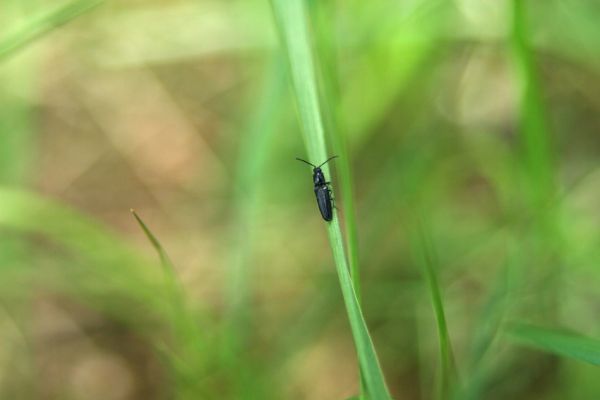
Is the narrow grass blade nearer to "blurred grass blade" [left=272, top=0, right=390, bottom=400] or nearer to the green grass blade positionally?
the green grass blade

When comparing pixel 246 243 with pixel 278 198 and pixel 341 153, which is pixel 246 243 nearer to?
pixel 341 153

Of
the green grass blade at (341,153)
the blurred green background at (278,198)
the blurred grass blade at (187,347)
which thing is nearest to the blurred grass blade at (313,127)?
the green grass blade at (341,153)

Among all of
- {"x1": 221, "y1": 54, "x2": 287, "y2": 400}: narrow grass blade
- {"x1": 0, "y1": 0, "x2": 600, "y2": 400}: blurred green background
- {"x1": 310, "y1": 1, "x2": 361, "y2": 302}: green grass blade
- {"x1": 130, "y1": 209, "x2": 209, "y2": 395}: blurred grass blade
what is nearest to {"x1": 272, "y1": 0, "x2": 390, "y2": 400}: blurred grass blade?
{"x1": 310, "y1": 1, "x2": 361, "y2": 302}: green grass blade

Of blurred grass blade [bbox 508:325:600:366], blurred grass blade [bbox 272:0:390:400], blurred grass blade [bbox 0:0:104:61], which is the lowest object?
blurred grass blade [bbox 508:325:600:366]

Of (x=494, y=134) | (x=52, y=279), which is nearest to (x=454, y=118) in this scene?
(x=494, y=134)

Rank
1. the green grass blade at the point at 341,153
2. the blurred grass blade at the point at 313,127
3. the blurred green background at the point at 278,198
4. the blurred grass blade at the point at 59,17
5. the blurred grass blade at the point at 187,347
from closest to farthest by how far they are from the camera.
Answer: the blurred grass blade at the point at 313,127, the green grass blade at the point at 341,153, the blurred grass blade at the point at 59,17, the blurred grass blade at the point at 187,347, the blurred green background at the point at 278,198

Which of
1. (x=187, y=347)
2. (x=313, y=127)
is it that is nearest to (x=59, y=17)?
(x=313, y=127)

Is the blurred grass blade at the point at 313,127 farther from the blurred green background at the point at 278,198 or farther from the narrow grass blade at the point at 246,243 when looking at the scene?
the narrow grass blade at the point at 246,243
